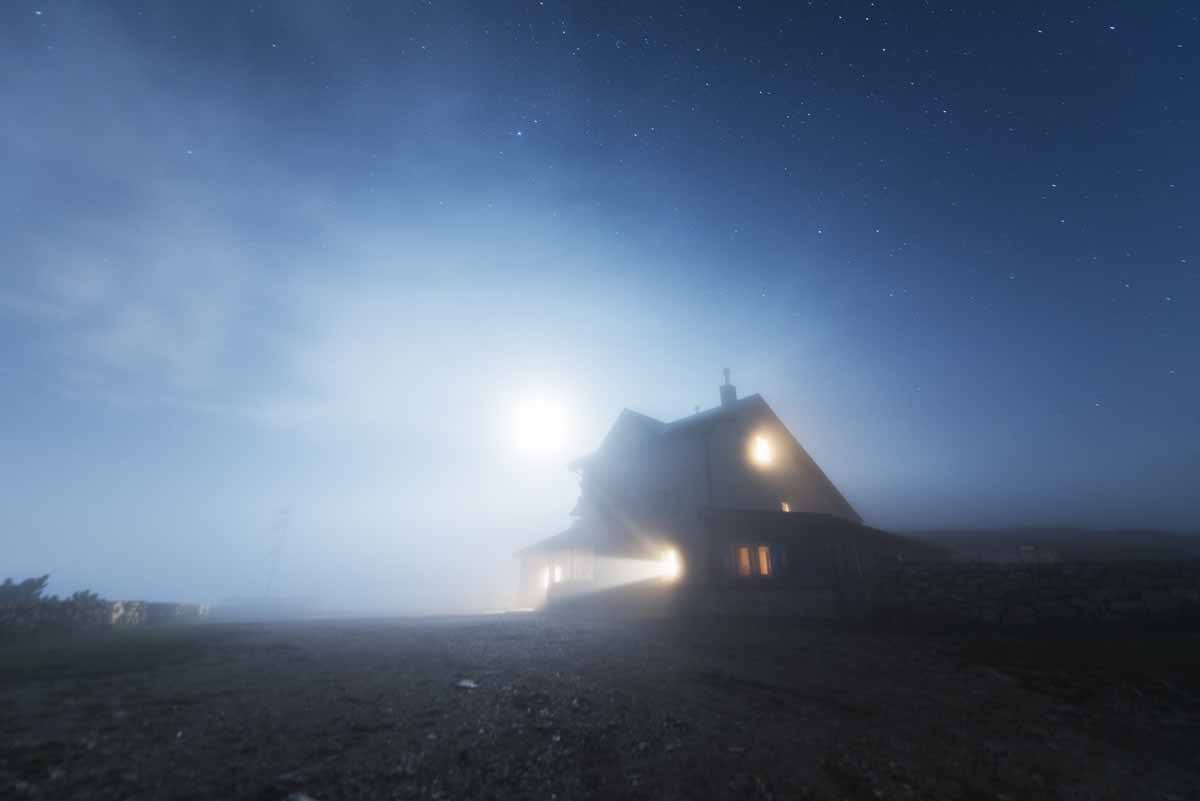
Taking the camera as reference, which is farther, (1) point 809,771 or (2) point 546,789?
(1) point 809,771

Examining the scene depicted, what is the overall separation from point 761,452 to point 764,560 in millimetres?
10470

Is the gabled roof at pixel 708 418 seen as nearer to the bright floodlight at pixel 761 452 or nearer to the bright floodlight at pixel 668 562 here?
the bright floodlight at pixel 761 452

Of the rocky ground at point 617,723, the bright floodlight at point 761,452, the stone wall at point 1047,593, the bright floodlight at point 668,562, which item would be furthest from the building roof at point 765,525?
the rocky ground at point 617,723

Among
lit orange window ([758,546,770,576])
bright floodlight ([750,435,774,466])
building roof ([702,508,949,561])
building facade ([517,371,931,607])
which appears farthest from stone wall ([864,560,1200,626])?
bright floodlight ([750,435,774,466])

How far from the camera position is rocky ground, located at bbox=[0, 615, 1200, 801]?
4625 mm

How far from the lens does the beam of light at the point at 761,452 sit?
29.8 metres

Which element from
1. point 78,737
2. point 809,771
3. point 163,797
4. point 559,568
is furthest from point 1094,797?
point 559,568

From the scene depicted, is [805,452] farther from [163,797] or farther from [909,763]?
[163,797]

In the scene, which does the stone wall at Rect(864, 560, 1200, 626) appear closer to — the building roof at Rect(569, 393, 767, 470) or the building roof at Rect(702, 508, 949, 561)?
the building roof at Rect(702, 508, 949, 561)

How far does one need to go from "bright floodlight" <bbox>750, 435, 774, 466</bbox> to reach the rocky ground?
61.3 ft

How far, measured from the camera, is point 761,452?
30500 millimetres

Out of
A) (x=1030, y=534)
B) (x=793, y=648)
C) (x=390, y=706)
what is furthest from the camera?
(x=1030, y=534)

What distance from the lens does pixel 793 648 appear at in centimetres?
1150

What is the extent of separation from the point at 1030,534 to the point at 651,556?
260ft
